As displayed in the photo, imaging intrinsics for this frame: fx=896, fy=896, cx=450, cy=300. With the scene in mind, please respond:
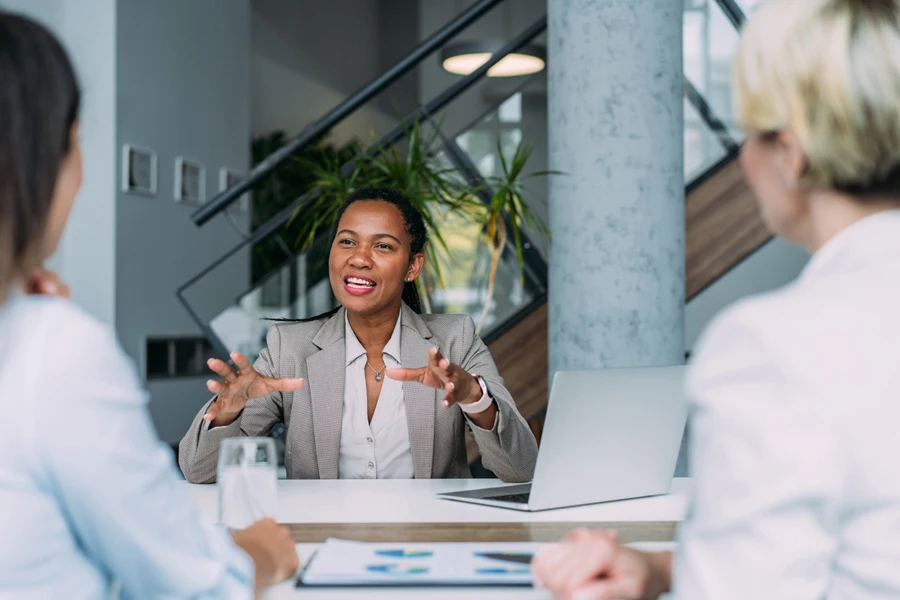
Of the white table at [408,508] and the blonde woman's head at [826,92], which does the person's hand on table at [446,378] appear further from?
the blonde woman's head at [826,92]

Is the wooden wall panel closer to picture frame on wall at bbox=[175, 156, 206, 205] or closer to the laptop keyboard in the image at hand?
the laptop keyboard

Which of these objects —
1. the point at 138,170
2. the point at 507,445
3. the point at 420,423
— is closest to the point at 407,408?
the point at 420,423

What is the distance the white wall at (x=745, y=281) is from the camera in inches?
183

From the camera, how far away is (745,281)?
4688 millimetres

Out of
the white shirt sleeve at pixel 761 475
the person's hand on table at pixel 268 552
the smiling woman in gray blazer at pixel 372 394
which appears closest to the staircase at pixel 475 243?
the smiling woman in gray blazer at pixel 372 394

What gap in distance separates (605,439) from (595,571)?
2.02ft

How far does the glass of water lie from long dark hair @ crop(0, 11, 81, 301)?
0.47 metres

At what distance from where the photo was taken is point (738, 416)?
28.1 inches

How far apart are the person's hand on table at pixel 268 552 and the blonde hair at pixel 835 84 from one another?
0.78 m

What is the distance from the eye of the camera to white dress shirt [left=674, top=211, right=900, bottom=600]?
0.70m

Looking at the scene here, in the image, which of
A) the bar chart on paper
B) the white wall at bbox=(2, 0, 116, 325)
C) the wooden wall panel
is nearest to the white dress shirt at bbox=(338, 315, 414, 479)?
the bar chart on paper

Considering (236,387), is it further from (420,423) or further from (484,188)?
(484,188)

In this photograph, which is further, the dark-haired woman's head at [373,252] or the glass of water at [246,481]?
the dark-haired woman's head at [373,252]

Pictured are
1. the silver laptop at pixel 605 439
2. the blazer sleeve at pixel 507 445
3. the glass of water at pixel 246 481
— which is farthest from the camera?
the blazer sleeve at pixel 507 445
